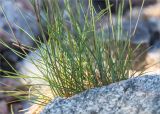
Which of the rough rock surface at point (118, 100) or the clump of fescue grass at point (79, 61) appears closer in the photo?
the rough rock surface at point (118, 100)

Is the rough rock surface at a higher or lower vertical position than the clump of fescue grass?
lower

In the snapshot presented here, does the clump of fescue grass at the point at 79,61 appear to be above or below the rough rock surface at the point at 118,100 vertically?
above

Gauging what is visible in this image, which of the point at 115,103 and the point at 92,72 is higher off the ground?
the point at 92,72

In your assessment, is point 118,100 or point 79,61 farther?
point 79,61

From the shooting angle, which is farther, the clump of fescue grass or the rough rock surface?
the clump of fescue grass

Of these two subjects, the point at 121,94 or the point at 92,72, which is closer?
the point at 121,94

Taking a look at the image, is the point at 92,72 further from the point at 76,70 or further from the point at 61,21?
the point at 61,21

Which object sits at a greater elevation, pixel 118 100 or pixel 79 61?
pixel 79 61

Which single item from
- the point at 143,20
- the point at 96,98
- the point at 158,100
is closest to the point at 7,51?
the point at 143,20
